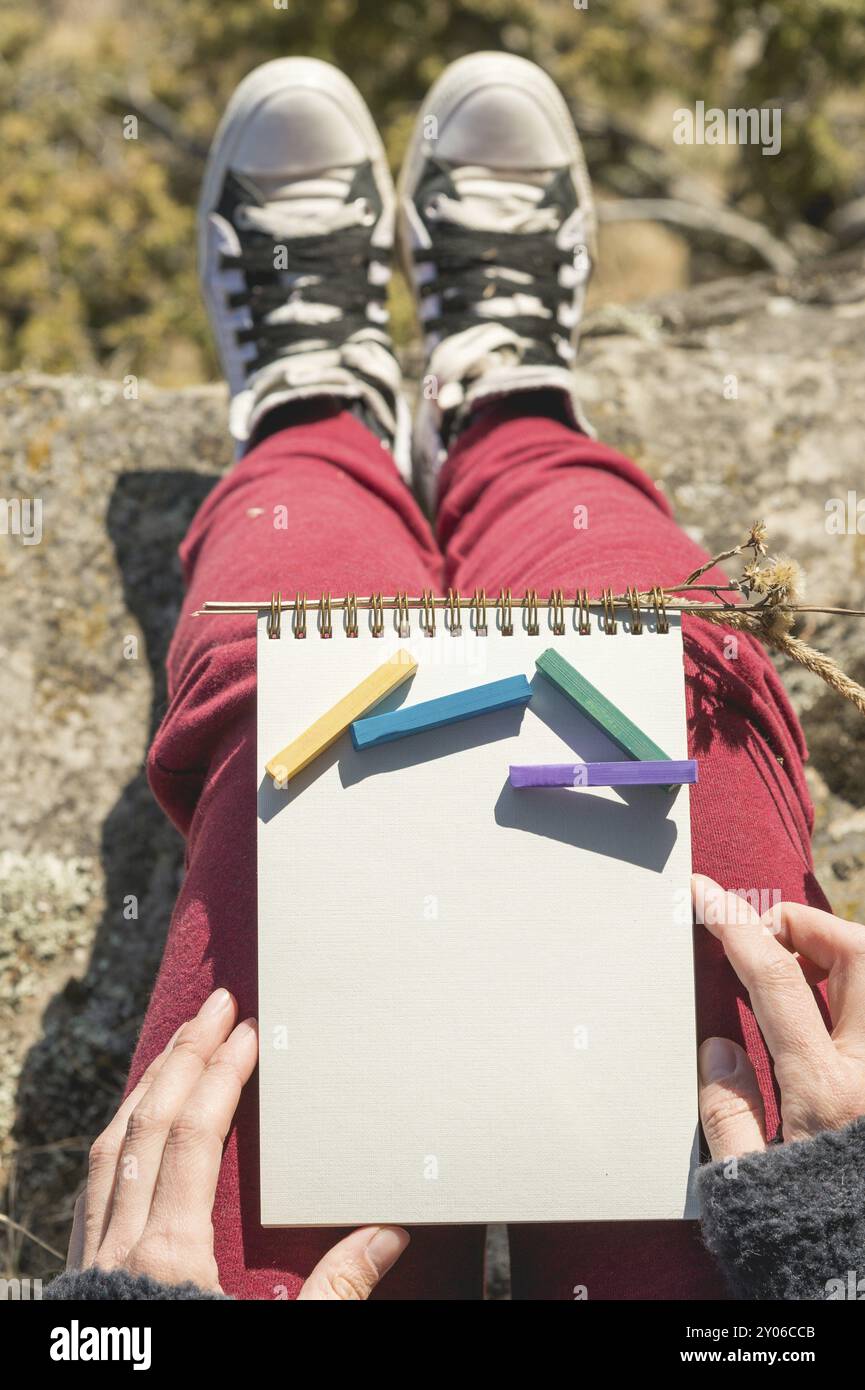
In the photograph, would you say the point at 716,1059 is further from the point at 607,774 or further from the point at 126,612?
the point at 126,612

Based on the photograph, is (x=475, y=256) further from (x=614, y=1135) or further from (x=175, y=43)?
(x=175, y=43)

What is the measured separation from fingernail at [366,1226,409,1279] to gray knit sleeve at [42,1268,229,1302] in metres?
0.13

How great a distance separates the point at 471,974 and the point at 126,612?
899 millimetres

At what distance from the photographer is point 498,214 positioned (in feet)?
5.88

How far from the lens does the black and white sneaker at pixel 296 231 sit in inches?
68.0

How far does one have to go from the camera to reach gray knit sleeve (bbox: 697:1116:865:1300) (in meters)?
0.84

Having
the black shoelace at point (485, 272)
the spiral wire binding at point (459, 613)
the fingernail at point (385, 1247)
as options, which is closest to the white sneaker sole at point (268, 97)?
the black shoelace at point (485, 272)

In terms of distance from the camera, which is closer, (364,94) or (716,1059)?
(716,1059)

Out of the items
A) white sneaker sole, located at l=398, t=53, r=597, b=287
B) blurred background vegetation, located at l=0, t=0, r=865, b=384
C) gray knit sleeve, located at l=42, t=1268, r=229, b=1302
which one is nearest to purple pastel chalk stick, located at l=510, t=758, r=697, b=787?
gray knit sleeve, located at l=42, t=1268, r=229, b=1302

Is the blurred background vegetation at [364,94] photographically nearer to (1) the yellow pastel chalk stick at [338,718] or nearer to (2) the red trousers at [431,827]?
(2) the red trousers at [431,827]

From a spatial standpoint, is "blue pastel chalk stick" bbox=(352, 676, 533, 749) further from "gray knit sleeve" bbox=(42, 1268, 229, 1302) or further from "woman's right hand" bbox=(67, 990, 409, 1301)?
"gray knit sleeve" bbox=(42, 1268, 229, 1302)

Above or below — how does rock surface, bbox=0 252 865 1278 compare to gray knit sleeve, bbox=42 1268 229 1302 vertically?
above

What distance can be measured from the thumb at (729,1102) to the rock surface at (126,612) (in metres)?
0.55

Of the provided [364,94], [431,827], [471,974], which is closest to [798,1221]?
[471,974]
